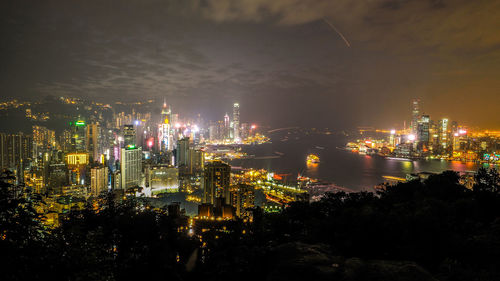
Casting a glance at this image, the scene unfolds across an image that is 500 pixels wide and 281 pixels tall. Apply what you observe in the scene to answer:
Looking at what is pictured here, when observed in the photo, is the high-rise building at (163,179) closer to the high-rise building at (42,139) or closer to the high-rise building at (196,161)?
the high-rise building at (196,161)

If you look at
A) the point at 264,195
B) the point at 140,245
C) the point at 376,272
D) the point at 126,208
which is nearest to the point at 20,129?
the point at 264,195

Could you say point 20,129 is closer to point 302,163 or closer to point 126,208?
point 126,208

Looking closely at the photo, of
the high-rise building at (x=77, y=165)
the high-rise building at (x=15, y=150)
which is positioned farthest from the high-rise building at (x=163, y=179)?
the high-rise building at (x=15, y=150)

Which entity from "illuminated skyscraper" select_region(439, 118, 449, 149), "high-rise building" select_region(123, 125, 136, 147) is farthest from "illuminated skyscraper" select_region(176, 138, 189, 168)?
"illuminated skyscraper" select_region(439, 118, 449, 149)

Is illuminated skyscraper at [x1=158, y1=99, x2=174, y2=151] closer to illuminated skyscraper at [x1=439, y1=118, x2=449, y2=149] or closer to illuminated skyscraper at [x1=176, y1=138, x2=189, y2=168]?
illuminated skyscraper at [x1=176, y1=138, x2=189, y2=168]

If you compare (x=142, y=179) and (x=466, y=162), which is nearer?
(x=142, y=179)

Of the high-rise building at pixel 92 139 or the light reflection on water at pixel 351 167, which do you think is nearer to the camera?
the light reflection on water at pixel 351 167
